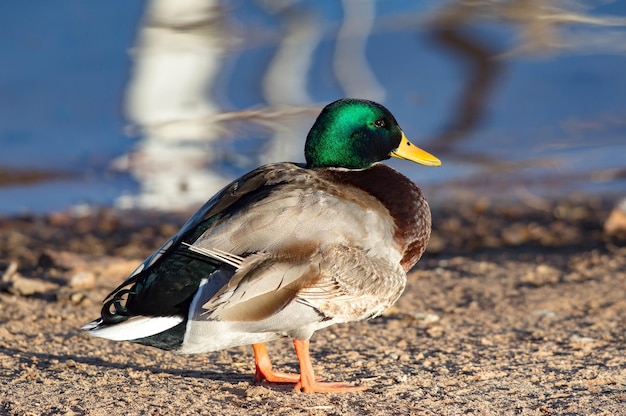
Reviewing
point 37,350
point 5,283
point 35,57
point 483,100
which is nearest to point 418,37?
point 483,100

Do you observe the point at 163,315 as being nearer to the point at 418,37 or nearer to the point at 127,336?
the point at 127,336

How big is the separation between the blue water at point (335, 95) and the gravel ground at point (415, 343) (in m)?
1.51

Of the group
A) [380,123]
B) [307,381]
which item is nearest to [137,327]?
[307,381]

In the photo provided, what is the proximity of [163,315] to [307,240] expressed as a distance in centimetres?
61

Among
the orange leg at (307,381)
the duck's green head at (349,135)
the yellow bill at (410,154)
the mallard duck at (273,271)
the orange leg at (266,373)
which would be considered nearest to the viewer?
the mallard duck at (273,271)

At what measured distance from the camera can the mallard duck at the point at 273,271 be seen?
13.0 feet

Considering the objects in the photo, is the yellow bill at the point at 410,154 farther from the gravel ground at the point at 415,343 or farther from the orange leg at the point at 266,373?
the orange leg at the point at 266,373

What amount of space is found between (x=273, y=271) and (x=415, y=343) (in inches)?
51.4

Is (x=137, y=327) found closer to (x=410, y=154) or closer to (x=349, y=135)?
(x=349, y=135)

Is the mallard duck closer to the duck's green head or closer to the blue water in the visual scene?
the duck's green head

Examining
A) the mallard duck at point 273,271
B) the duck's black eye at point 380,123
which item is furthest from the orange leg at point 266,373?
the duck's black eye at point 380,123

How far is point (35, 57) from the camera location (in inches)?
477

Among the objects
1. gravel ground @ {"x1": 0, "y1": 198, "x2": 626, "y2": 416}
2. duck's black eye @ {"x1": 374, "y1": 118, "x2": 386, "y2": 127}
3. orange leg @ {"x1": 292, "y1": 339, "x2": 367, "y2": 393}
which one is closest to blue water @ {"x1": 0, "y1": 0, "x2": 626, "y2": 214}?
gravel ground @ {"x1": 0, "y1": 198, "x2": 626, "y2": 416}

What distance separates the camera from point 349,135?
15.1 feet
